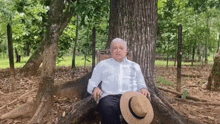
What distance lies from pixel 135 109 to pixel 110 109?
42 centimetres

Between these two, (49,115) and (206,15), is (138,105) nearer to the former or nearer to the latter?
(49,115)

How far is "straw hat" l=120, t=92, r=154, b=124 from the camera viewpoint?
3.06 metres

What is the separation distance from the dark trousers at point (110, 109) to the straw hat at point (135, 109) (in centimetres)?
21

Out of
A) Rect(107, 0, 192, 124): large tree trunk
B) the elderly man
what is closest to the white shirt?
the elderly man

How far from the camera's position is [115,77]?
3463 mm

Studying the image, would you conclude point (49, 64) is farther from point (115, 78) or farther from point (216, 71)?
point (216, 71)

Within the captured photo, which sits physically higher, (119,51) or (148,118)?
(119,51)

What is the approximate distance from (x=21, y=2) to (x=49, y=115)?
5.87 meters

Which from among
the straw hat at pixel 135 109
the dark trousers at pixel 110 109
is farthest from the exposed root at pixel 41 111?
the straw hat at pixel 135 109

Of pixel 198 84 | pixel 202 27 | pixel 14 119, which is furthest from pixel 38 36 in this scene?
pixel 202 27

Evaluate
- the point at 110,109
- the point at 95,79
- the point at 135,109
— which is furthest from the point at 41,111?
the point at 135,109

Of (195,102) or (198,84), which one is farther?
(198,84)

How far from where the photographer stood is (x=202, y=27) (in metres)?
14.3

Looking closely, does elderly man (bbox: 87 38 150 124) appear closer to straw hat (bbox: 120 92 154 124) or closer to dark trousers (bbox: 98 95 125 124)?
dark trousers (bbox: 98 95 125 124)
